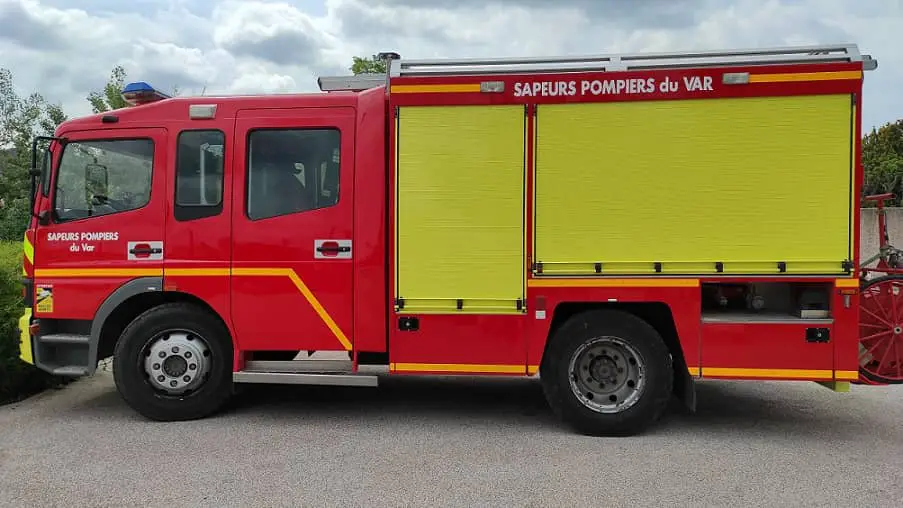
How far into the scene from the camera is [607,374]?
5.09 metres

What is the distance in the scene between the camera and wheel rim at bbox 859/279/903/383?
488 cm

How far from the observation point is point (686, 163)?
15.9ft

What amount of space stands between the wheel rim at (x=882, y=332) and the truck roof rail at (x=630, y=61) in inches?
68.7

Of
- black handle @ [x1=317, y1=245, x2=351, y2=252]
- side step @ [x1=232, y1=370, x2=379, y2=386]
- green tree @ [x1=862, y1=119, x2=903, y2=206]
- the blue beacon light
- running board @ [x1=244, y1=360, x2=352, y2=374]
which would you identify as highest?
green tree @ [x1=862, y1=119, x2=903, y2=206]

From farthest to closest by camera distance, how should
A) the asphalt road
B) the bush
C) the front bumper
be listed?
the bush → the front bumper → the asphalt road

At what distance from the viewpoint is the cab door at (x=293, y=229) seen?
521cm

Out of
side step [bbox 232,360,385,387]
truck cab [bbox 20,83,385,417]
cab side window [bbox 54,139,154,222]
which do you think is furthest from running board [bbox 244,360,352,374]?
cab side window [bbox 54,139,154,222]

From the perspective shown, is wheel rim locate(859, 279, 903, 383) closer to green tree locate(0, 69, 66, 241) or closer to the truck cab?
the truck cab

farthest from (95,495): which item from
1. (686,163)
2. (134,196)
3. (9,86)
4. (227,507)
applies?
(9,86)

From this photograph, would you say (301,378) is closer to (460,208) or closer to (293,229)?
(293,229)

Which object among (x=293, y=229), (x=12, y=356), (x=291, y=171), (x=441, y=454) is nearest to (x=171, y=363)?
(x=293, y=229)

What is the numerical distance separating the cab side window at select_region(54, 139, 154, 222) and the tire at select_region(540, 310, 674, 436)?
378 centimetres

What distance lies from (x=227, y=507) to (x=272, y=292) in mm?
1945

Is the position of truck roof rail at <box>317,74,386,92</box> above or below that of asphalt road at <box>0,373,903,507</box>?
above
